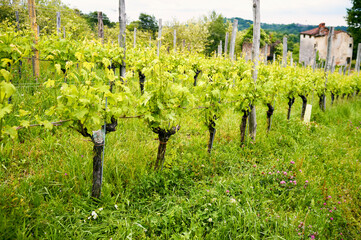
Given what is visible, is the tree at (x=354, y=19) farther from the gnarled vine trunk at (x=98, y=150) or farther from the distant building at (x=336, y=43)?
the gnarled vine trunk at (x=98, y=150)

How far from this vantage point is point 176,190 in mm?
2996

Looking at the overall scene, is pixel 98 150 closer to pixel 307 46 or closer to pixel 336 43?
pixel 336 43

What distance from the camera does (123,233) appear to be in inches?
86.0

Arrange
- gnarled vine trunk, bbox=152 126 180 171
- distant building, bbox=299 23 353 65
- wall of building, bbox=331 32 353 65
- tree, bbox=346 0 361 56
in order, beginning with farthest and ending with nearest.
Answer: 1. wall of building, bbox=331 32 353 65
2. distant building, bbox=299 23 353 65
3. tree, bbox=346 0 361 56
4. gnarled vine trunk, bbox=152 126 180 171

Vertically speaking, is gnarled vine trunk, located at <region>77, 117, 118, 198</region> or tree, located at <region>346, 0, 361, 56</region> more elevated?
tree, located at <region>346, 0, 361, 56</region>

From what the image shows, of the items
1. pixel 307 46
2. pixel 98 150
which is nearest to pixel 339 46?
pixel 307 46

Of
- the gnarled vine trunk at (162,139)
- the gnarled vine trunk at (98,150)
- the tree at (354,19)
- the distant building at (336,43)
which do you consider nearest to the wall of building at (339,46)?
the distant building at (336,43)

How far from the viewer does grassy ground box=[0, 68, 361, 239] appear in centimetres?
231

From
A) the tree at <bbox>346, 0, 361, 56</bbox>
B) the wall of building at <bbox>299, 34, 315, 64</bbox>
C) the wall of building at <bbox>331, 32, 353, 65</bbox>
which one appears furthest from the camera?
the wall of building at <bbox>299, 34, 315, 64</bbox>

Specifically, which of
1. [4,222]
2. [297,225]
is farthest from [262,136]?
[4,222]

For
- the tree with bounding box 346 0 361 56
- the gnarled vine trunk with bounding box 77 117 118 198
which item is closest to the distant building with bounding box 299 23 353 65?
the tree with bounding box 346 0 361 56

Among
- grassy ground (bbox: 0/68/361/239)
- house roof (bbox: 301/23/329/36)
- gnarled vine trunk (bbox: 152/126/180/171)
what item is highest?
house roof (bbox: 301/23/329/36)

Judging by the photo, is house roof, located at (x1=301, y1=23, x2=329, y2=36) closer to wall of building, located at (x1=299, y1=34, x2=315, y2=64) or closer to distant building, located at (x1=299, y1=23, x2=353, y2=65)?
distant building, located at (x1=299, y1=23, x2=353, y2=65)

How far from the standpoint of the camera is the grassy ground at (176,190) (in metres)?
2.31
